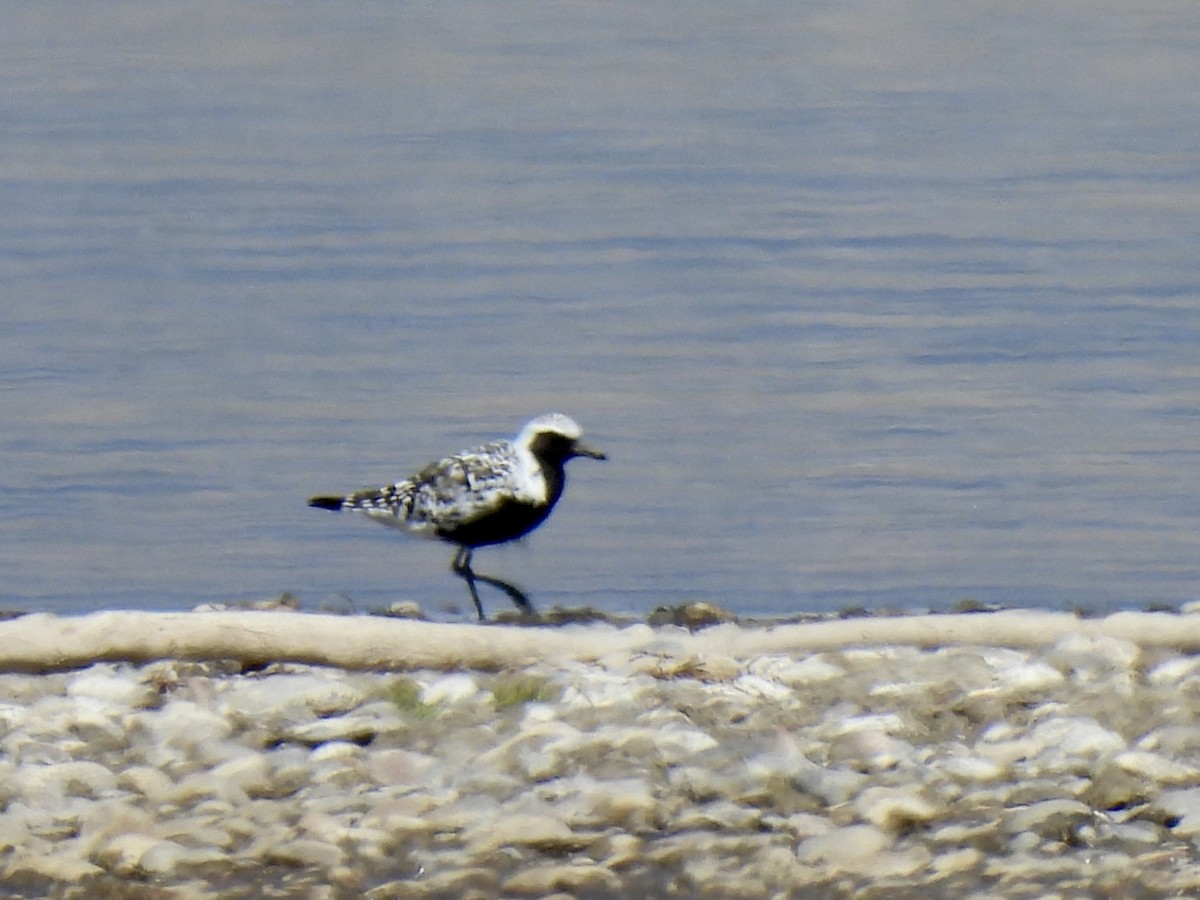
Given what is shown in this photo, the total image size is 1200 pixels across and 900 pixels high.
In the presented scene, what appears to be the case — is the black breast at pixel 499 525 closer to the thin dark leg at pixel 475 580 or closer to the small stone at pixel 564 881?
the thin dark leg at pixel 475 580

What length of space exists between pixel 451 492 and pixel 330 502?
0.65 meters

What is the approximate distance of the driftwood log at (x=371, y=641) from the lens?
6527mm

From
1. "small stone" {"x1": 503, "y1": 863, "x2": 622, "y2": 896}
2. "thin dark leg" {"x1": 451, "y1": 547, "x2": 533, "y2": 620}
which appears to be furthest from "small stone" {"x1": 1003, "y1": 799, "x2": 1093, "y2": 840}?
"thin dark leg" {"x1": 451, "y1": 547, "x2": 533, "y2": 620}

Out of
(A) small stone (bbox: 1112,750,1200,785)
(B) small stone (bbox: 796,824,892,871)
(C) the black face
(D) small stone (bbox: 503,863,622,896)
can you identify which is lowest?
(D) small stone (bbox: 503,863,622,896)

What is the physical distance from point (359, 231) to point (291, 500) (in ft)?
14.8

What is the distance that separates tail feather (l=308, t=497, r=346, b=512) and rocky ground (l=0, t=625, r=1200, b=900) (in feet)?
8.99

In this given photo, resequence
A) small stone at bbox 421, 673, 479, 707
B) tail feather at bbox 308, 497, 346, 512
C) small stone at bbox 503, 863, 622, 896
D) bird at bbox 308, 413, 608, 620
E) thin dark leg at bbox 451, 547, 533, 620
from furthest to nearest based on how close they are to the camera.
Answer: tail feather at bbox 308, 497, 346, 512 < bird at bbox 308, 413, 608, 620 < thin dark leg at bbox 451, 547, 533, 620 < small stone at bbox 421, 673, 479, 707 < small stone at bbox 503, 863, 622, 896

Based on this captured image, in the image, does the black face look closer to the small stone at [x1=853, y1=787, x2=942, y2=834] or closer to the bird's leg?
the bird's leg

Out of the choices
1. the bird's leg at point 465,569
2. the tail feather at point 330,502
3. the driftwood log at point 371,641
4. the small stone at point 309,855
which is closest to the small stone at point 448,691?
the driftwood log at point 371,641

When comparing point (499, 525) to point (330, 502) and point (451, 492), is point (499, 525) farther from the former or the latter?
point (330, 502)

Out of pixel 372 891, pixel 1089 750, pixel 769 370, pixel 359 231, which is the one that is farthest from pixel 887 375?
pixel 372 891

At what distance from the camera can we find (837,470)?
989cm

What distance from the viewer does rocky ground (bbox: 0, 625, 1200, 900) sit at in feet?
16.2

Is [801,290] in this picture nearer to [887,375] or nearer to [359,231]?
[887,375]
